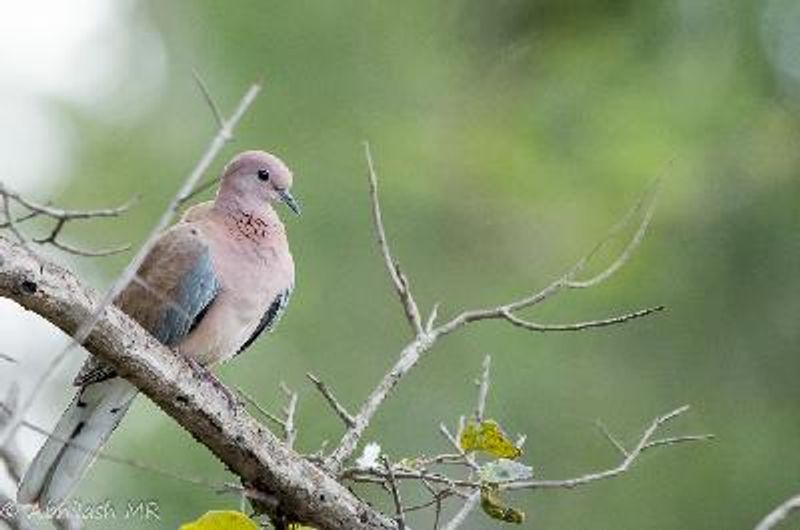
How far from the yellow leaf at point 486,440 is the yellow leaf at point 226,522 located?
1.43 feet

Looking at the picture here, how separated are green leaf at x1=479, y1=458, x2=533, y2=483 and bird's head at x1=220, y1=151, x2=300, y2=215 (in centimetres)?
119

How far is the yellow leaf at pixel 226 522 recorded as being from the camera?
11.9ft

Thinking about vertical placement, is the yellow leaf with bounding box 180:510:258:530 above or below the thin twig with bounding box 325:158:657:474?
below

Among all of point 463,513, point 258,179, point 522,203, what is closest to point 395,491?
point 463,513

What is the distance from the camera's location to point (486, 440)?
3830mm

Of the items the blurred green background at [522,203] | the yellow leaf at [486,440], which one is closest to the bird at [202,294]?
the yellow leaf at [486,440]

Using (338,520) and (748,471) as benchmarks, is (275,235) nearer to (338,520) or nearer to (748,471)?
(338,520)

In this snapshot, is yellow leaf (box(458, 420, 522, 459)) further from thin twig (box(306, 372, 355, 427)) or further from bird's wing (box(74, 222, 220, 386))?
bird's wing (box(74, 222, 220, 386))

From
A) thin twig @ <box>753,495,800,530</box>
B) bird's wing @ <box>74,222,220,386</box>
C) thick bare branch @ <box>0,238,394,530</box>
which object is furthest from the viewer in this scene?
bird's wing @ <box>74,222,220,386</box>

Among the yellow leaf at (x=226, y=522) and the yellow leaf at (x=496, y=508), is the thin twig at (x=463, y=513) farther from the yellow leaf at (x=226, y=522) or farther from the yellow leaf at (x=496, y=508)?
the yellow leaf at (x=226, y=522)

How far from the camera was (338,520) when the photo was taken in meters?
3.87

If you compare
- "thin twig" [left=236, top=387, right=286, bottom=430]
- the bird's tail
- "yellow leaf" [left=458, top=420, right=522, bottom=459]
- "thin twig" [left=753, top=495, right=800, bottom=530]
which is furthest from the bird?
"thin twig" [left=753, top=495, right=800, bottom=530]

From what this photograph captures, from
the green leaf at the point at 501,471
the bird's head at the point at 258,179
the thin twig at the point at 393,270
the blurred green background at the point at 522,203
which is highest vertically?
the blurred green background at the point at 522,203

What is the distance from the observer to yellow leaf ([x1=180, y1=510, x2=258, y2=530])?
3.63 m
